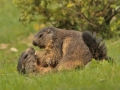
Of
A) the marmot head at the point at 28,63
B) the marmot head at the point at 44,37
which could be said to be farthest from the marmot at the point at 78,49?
the marmot head at the point at 28,63

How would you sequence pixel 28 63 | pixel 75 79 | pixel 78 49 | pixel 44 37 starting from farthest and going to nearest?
pixel 44 37 < pixel 28 63 < pixel 78 49 < pixel 75 79

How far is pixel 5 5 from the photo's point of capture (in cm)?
2181

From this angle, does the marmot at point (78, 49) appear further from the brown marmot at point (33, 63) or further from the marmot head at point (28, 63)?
the marmot head at point (28, 63)

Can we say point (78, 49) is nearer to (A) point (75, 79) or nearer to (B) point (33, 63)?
(B) point (33, 63)

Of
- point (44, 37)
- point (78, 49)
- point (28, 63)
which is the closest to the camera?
point (78, 49)

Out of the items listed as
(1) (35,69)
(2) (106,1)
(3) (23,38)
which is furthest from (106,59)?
(3) (23,38)

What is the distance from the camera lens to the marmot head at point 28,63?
8.27 m

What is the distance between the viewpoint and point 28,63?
831 cm

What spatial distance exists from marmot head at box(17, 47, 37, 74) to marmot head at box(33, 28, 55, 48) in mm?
252

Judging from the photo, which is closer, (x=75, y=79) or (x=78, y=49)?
(x=75, y=79)

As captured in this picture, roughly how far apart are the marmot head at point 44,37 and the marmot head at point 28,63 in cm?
25

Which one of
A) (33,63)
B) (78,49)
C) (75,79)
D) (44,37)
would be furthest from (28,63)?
(75,79)

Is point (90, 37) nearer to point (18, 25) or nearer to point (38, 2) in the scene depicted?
point (38, 2)

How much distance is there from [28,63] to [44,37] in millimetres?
602
